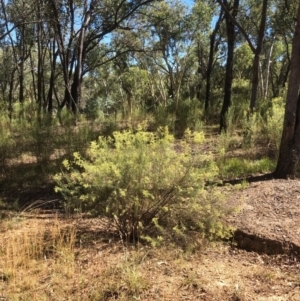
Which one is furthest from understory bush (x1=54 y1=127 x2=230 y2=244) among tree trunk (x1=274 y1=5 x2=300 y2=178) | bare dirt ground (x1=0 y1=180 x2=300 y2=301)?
tree trunk (x1=274 y1=5 x2=300 y2=178)

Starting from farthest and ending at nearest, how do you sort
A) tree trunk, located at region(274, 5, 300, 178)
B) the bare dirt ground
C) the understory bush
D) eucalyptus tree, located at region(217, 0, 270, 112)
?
eucalyptus tree, located at region(217, 0, 270, 112), tree trunk, located at region(274, 5, 300, 178), the understory bush, the bare dirt ground

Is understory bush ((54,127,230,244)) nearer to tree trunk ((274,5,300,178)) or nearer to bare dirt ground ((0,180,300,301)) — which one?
bare dirt ground ((0,180,300,301))

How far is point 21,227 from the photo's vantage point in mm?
4309

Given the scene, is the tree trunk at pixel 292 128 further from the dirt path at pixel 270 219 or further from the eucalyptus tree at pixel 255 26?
the eucalyptus tree at pixel 255 26

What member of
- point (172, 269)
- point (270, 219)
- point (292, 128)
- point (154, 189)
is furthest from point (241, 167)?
point (172, 269)

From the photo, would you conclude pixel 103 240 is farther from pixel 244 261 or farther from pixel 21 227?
pixel 244 261

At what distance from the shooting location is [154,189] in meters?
3.71

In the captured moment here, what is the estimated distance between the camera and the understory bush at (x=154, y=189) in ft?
11.8

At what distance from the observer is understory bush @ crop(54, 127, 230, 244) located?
359 centimetres

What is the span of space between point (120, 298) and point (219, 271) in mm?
1002

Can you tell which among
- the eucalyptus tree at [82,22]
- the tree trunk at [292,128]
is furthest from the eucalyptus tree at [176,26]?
the tree trunk at [292,128]

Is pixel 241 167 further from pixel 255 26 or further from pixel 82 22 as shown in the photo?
pixel 255 26

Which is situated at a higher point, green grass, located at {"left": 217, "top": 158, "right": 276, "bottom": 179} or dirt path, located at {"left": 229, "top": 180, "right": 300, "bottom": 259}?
green grass, located at {"left": 217, "top": 158, "right": 276, "bottom": 179}

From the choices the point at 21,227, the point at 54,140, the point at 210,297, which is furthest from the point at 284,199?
the point at 54,140
